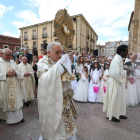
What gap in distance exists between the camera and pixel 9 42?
91.1ft

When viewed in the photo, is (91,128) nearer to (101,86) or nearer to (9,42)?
(101,86)

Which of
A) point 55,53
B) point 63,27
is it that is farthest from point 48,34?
point 55,53

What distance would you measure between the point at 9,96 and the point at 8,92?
111 mm

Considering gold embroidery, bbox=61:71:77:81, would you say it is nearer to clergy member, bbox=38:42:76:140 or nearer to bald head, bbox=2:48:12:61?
clergy member, bbox=38:42:76:140

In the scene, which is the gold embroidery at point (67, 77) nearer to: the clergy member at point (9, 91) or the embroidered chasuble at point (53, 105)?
the embroidered chasuble at point (53, 105)

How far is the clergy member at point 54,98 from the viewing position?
1563mm

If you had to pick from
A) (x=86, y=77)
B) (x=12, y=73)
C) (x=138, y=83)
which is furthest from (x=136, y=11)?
(x=12, y=73)

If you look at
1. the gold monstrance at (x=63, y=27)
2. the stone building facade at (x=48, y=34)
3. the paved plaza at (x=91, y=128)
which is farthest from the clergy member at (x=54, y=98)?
the stone building facade at (x=48, y=34)

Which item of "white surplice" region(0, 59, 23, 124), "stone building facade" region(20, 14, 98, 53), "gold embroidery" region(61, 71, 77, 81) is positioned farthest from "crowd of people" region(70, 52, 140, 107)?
"stone building facade" region(20, 14, 98, 53)

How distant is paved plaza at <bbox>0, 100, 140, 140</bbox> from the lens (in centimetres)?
241

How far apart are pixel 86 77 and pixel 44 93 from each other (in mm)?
3402

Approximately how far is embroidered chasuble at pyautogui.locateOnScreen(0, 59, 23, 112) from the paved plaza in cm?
53

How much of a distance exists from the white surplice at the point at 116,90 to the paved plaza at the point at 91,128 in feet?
1.04

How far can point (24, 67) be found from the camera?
4.30 meters
